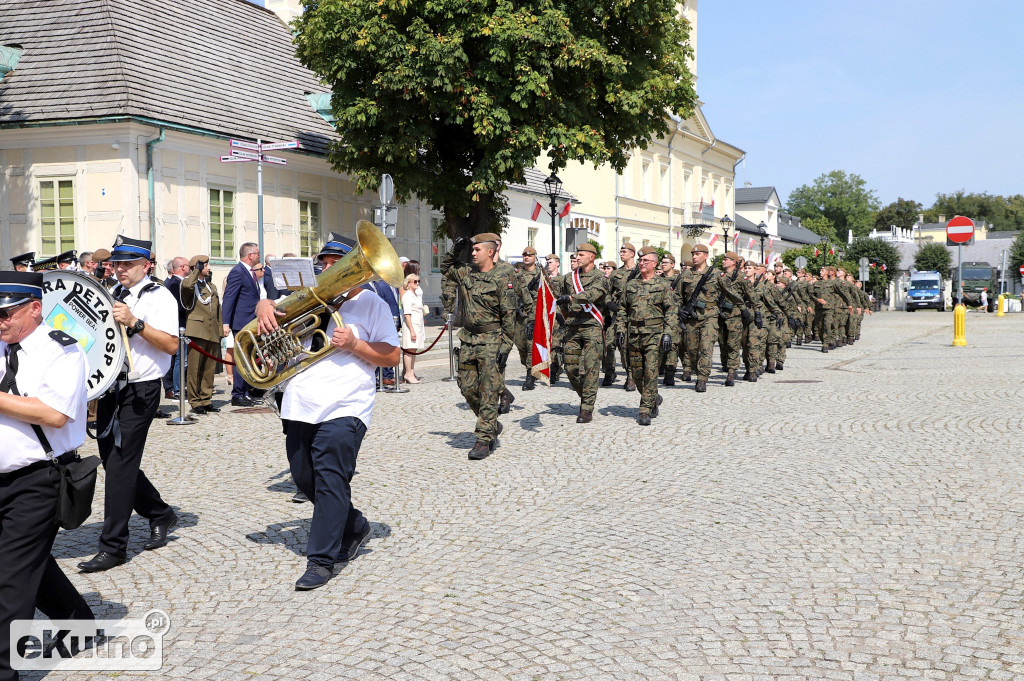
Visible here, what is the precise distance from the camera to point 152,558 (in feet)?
19.1

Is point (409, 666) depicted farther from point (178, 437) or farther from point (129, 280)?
point (178, 437)

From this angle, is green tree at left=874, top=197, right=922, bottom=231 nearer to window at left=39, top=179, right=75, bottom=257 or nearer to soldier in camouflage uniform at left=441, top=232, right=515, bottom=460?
window at left=39, top=179, right=75, bottom=257

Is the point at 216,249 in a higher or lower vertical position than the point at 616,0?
lower

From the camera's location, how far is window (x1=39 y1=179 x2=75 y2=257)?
21219 millimetres

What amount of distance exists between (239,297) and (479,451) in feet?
16.3

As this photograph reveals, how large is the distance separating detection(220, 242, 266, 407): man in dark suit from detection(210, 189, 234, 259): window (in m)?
10.9

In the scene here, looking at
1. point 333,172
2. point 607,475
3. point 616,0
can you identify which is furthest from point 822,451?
point 333,172

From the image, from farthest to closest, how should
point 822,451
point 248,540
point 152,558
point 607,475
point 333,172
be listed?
point 333,172
point 822,451
point 607,475
point 248,540
point 152,558

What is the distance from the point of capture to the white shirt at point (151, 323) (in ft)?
19.1

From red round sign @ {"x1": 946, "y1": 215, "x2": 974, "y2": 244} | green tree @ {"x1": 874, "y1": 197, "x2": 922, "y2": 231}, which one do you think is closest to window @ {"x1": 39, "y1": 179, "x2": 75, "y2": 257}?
red round sign @ {"x1": 946, "y1": 215, "x2": 974, "y2": 244}

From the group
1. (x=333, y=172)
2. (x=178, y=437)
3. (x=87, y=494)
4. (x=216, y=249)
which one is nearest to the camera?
(x=87, y=494)

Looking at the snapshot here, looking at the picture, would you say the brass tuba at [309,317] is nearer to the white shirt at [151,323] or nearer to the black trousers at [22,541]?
the white shirt at [151,323]

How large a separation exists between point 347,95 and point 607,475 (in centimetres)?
1726

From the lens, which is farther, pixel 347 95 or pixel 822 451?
pixel 347 95
